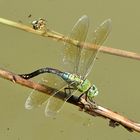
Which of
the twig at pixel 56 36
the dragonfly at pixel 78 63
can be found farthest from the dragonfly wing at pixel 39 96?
the twig at pixel 56 36

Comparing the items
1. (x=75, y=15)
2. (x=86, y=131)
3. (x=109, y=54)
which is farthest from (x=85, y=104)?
(x=75, y=15)

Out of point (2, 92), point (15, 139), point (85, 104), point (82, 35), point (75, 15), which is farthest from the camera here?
point (75, 15)

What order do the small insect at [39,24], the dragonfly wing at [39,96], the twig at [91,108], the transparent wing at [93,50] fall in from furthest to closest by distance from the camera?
1. the small insect at [39,24]
2. the transparent wing at [93,50]
3. the dragonfly wing at [39,96]
4. the twig at [91,108]

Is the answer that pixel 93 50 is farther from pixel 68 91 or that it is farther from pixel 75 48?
pixel 68 91

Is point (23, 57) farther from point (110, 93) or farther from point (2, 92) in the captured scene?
point (110, 93)

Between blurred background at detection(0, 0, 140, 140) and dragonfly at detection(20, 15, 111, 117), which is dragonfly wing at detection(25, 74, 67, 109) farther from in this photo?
blurred background at detection(0, 0, 140, 140)

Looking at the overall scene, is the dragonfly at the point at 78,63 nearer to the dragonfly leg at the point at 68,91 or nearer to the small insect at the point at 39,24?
the dragonfly leg at the point at 68,91

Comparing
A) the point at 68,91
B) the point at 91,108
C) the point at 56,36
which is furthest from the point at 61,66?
the point at 91,108

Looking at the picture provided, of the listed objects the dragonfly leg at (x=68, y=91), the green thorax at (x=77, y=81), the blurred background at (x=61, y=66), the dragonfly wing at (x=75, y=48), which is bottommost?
the blurred background at (x=61, y=66)

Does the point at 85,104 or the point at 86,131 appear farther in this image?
the point at 86,131
